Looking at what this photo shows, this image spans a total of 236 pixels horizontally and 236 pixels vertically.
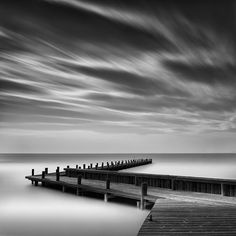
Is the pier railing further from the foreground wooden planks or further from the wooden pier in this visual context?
the foreground wooden planks

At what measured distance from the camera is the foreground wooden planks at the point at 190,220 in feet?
Result: 25.8

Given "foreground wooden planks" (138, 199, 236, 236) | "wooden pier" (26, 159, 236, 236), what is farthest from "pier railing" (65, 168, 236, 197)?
"foreground wooden planks" (138, 199, 236, 236)

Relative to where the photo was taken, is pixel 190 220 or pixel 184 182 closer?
pixel 190 220

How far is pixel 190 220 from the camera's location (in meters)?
9.00

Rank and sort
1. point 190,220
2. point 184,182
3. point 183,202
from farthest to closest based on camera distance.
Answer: point 184,182, point 183,202, point 190,220

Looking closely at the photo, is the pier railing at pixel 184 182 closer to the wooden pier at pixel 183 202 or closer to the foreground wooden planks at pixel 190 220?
the wooden pier at pixel 183 202

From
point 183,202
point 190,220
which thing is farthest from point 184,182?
point 190,220

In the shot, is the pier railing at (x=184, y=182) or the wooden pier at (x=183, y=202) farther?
the pier railing at (x=184, y=182)

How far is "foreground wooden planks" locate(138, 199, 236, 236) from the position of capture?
7.87 metres

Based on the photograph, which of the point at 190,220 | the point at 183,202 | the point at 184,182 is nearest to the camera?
the point at 190,220

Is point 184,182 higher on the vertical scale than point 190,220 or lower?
higher

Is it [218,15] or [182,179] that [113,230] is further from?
[218,15]

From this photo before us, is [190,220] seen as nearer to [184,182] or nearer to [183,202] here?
[183,202]

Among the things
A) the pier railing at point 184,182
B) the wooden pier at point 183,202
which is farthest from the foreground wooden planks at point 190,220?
the pier railing at point 184,182
